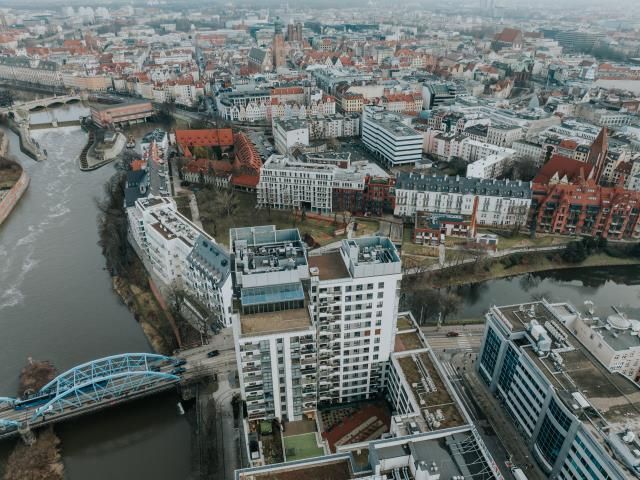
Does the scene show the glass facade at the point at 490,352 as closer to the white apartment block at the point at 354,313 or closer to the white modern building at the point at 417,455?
the white modern building at the point at 417,455

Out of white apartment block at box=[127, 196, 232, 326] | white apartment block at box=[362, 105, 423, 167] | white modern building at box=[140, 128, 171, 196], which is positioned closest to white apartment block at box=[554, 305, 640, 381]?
white apartment block at box=[127, 196, 232, 326]

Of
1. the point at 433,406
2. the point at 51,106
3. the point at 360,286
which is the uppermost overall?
the point at 360,286

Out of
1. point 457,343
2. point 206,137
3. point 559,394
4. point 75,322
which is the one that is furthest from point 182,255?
point 206,137

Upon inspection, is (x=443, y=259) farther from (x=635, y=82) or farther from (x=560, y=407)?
(x=635, y=82)

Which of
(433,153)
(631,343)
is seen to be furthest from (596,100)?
(631,343)

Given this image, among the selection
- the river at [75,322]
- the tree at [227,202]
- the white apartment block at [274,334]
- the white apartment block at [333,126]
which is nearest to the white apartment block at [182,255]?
the river at [75,322]

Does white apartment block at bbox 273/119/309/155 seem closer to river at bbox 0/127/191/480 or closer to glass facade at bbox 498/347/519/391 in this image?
river at bbox 0/127/191/480
